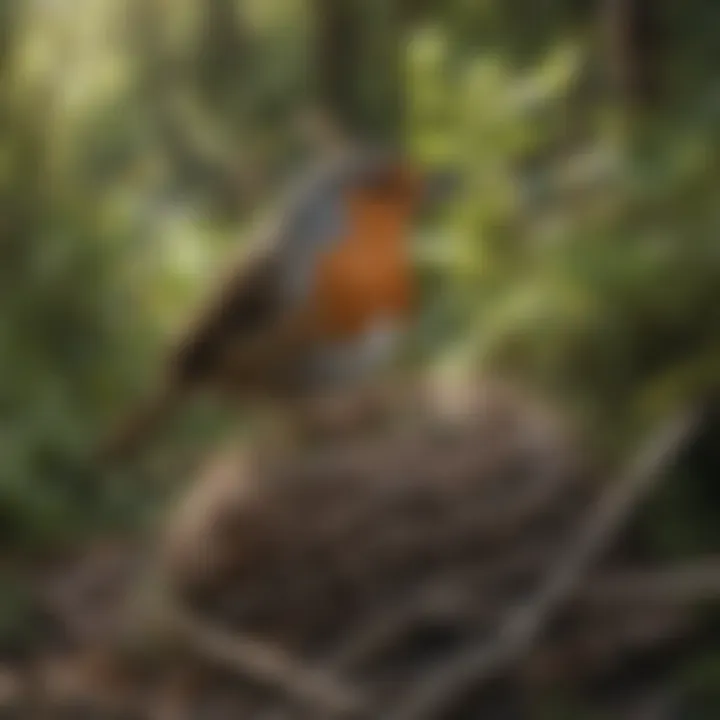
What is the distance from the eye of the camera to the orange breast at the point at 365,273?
2.84ft

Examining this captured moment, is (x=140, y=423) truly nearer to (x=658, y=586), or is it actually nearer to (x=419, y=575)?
(x=419, y=575)

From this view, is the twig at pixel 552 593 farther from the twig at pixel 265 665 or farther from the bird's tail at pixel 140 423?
the bird's tail at pixel 140 423

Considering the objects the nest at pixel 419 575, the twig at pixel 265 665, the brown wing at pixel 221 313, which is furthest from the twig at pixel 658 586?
the brown wing at pixel 221 313

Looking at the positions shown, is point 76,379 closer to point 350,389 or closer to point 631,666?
point 350,389

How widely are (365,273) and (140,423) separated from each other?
0.16m

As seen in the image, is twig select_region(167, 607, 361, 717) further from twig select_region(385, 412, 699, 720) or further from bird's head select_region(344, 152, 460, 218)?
bird's head select_region(344, 152, 460, 218)

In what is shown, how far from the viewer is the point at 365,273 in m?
0.88

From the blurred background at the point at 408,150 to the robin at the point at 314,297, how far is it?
2 centimetres

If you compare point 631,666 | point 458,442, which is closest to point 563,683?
point 631,666

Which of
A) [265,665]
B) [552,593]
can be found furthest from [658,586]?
[265,665]

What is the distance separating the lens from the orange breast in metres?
0.87

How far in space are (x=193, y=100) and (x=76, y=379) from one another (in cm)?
18

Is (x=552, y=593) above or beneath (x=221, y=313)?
beneath

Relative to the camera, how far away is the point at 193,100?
889 millimetres
